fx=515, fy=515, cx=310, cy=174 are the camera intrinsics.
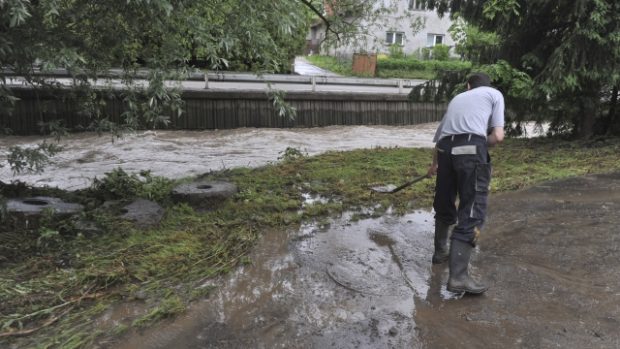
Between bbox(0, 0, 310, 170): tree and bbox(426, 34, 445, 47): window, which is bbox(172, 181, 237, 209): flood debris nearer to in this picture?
bbox(0, 0, 310, 170): tree

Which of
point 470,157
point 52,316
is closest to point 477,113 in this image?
point 470,157

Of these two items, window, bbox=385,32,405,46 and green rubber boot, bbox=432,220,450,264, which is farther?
window, bbox=385,32,405,46

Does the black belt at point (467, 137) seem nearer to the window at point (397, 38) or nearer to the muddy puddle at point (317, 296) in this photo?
the muddy puddle at point (317, 296)

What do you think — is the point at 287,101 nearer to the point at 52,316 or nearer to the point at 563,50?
the point at 563,50

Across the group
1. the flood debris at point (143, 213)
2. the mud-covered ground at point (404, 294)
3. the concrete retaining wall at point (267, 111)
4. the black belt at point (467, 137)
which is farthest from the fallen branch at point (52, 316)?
the concrete retaining wall at point (267, 111)

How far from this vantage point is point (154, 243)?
185 inches

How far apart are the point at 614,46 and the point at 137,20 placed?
26.5 feet

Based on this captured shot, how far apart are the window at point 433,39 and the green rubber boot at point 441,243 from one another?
33957mm

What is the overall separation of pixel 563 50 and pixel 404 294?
7224mm

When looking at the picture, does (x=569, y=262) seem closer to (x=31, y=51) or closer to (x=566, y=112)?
(x=31, y=51)

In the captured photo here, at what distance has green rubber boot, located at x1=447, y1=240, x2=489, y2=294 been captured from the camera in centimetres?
386

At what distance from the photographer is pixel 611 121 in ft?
37.0

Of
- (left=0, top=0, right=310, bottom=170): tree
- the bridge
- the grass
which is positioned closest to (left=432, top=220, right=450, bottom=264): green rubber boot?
the grass

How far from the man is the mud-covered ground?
0.28 m
